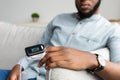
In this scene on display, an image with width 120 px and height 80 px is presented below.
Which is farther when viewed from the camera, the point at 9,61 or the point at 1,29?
the point at 1,29

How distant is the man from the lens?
0.91m

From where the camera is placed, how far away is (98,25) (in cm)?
134

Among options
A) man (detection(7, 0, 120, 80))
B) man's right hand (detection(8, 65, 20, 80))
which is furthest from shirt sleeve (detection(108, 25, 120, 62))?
man's right hand (detection(8, 65, 20, 80))

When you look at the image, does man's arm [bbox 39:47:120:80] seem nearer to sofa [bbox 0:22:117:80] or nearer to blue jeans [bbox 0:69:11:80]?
blue jeans [bbox 0:69:11:80]

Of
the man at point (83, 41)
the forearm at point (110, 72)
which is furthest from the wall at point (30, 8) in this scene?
the forearm at point (110, 72)

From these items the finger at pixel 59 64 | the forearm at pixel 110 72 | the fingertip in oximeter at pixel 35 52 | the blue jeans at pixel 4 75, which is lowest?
the blue jeans at pixel 4 75

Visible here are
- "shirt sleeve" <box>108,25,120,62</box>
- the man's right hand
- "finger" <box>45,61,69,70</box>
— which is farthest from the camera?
the man's right hand

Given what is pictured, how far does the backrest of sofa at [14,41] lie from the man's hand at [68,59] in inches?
29.7

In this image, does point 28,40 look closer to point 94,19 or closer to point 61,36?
point 61,36

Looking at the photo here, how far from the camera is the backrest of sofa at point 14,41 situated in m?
1.65

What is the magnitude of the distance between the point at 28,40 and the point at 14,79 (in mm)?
527

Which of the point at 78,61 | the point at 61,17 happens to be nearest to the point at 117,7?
the point at 61,17

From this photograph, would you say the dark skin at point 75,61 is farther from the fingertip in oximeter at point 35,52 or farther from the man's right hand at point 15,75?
the man's right hand at point 15,75

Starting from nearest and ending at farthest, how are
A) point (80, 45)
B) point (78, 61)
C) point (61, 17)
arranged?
point (78, 61) < point (80, 45) < point (61, 17)
